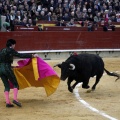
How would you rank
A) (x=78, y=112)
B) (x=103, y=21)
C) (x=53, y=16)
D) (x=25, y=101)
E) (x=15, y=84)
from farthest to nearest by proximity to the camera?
(x=103, y=21)
(x=53, y=16)
(x=25, y=101)
(x=15, y=84)
(x=78, y=112)

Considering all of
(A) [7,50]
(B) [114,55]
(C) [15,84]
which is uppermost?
(A) [7,50]

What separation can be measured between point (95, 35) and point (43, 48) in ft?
8.39

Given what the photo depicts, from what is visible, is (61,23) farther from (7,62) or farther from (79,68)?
(7,62)

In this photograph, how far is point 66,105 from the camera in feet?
24.3

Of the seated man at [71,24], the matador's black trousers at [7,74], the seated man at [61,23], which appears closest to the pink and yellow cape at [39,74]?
the matador's black trousers at [7,74]

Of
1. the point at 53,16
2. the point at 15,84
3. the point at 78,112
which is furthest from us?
the point at 53,16

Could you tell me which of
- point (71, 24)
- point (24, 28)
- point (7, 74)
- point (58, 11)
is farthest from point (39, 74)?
point (71, 24)

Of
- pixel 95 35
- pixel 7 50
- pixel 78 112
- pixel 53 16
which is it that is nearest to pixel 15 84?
pixel 7 50

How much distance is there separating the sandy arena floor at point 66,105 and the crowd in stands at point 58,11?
6463mm

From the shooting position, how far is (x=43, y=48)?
17047 millimetres

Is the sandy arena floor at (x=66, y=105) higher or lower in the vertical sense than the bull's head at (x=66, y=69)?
lower

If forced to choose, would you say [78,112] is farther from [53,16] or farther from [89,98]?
[53,16]

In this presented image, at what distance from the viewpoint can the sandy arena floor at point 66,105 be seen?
255 inches

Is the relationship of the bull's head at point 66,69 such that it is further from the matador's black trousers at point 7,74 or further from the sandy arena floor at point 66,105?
the matador's black trousers at point 7,74
